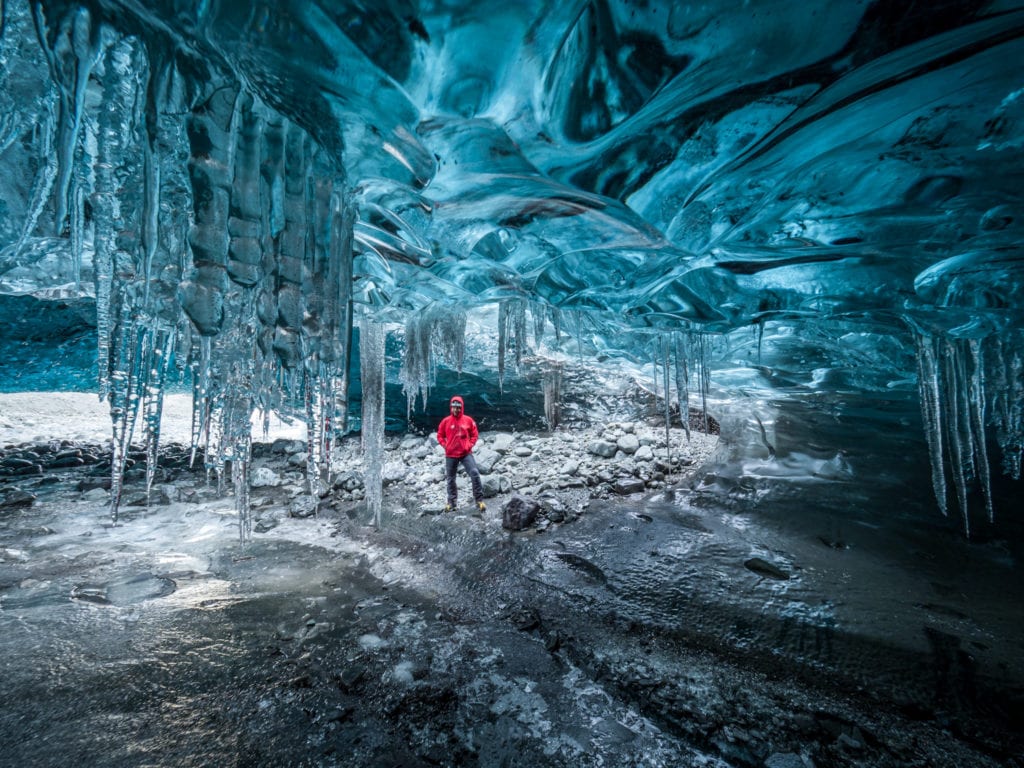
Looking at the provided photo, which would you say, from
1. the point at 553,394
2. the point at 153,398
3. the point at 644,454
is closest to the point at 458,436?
the point at 153,398

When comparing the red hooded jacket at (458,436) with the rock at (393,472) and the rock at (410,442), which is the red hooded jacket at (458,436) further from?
the rock at (410,442)

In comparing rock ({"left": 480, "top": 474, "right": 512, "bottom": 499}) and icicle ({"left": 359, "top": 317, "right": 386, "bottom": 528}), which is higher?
icicle ({"left": 359, "top": 317, "right": 386, "bottom": 528})

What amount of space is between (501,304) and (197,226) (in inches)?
170

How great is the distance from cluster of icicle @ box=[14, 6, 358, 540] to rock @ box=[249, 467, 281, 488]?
6.07 meters

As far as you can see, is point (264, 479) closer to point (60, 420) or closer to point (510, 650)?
point (60, 420)

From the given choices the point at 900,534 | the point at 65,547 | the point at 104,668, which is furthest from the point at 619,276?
the point at 65,547

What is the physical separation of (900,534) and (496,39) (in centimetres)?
892

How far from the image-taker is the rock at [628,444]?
906 centimetres

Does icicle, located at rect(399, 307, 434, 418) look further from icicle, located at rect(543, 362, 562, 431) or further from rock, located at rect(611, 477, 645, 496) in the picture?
rock, located at rect(611, 477, 645, 496)

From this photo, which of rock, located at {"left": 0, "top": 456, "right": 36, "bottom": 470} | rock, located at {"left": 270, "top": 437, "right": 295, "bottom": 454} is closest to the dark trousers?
rock, located at {"left": 270, "top": 437, "right": 295, "bottom": 454}

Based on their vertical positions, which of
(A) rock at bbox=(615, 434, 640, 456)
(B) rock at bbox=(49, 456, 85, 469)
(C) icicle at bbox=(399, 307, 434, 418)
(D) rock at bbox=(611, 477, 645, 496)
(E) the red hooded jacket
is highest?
(C) icicle at bbox=(399, 307, 434, 418)

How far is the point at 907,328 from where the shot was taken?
5223mm

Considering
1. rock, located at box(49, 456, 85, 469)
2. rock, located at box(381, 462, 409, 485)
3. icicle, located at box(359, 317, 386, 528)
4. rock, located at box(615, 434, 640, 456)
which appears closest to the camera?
icicle, located at box(359, 317, 386, 528)

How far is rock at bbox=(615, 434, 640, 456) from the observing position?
906 centimetres
